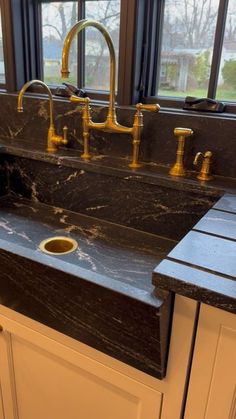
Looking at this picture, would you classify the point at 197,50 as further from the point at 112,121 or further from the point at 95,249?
the point at 95,249

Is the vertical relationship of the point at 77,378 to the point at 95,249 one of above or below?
below

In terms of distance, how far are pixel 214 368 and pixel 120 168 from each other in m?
0.66

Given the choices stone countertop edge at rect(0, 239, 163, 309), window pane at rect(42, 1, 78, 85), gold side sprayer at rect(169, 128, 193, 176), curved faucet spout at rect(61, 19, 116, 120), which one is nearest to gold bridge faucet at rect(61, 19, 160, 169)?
curved faucet spout at rect(61, 19, 116, 120)

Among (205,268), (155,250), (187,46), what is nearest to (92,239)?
(155,250)

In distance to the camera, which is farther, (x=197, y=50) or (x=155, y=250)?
(x=197, y=50)

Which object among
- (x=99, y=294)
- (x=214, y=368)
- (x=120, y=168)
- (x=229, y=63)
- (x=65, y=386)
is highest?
(x=229, y=63)

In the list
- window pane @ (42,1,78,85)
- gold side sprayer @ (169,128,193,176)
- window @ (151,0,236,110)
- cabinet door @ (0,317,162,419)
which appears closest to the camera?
cabinet door @ (0,317,162,419)

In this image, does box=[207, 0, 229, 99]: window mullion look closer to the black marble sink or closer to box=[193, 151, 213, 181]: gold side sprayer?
box=[193, 151, 213, 181]: gold side sprayer

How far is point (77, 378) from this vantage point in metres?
0.89

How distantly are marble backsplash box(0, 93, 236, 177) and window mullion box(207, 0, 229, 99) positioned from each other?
186 mm

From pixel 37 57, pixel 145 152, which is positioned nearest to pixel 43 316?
pixel 145 152

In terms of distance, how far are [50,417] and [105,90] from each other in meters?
1.16

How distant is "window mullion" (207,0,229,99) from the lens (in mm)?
Answer: 1126

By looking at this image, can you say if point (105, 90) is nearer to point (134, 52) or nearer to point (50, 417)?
point (134, 52)
